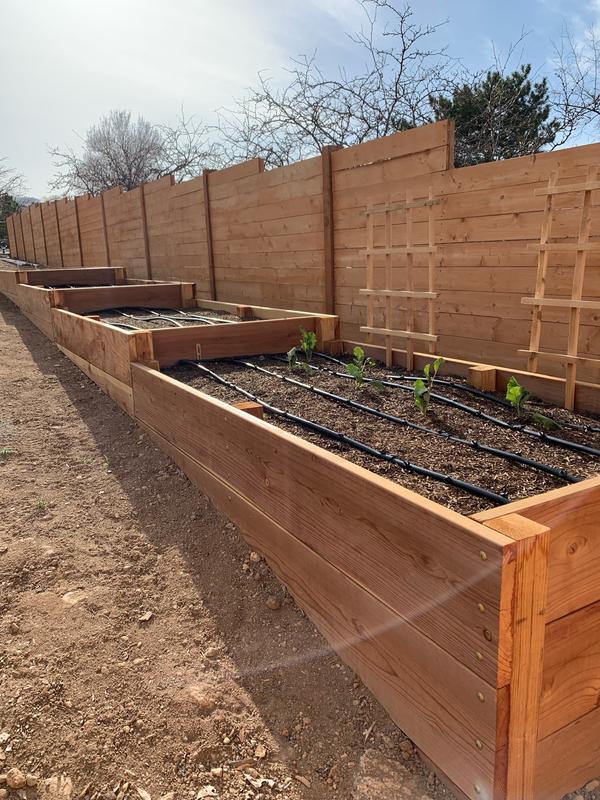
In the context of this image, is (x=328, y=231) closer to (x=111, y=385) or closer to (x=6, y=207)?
(x=111, y=385)

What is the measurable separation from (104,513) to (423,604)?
6.74ft

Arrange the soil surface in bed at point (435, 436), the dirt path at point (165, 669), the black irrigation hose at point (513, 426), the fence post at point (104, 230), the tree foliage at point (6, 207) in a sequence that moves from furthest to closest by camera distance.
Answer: the tree foliage at point (6, 207) < the fence post at point (104, 230) < the black irrigation hose at point (513, 426) < the soil surface in bed at point (435, 436) < the dirt path at point (165, 669)

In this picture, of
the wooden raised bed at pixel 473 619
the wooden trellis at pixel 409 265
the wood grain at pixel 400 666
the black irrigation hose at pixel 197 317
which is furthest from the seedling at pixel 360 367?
the black irrigation hose at pixel 197 317

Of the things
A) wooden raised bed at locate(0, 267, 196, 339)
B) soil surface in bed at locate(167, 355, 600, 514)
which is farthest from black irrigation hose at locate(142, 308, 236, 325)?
soil surface in bed at locate(167, 355, 600, 514)

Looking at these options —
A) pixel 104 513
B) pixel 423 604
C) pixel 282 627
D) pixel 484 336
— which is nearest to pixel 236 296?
pixel 484 336

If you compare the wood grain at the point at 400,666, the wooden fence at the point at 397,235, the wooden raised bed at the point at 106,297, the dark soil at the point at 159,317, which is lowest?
the wood grain at the point at 400,666

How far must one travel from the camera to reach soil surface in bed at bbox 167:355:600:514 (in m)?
2.04

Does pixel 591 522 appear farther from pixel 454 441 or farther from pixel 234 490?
pixel 234 490

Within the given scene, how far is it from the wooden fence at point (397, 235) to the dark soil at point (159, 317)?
0.56 metres

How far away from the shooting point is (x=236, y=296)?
287 inches

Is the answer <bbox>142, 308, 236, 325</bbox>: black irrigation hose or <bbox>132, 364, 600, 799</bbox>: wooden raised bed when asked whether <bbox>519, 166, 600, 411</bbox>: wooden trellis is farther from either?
<bbox>142, 308, 236, 325</bbox>: black irrigation hose

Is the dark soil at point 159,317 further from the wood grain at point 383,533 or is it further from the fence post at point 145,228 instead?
the wood grain at point 383,533

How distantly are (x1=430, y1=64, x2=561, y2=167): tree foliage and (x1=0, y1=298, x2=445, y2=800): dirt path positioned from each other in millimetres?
8955

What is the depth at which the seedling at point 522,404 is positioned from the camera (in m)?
2.56
